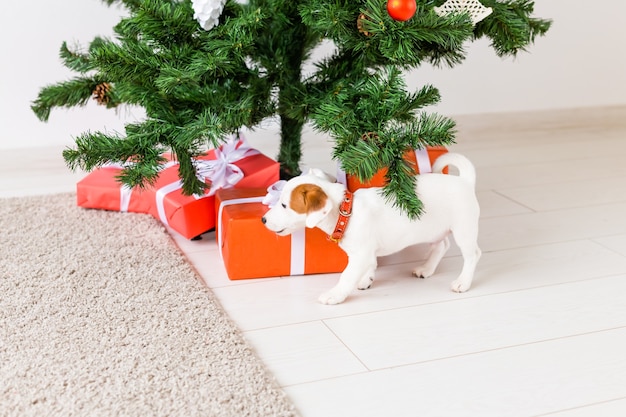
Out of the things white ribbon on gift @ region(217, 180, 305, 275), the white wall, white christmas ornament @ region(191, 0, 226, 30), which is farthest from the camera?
the white wall

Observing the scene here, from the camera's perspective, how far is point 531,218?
176 centimetres

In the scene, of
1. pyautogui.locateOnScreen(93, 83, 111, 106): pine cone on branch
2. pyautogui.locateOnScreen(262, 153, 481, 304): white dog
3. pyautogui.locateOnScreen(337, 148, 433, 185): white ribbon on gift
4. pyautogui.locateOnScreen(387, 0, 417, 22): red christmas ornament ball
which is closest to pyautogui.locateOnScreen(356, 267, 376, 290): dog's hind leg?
pyautogui.locateOnScreen(262, 153, 481, 304): white dog

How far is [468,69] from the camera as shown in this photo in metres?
2.40

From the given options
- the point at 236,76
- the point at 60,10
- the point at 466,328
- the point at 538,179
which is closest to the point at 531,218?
the point at 538,179

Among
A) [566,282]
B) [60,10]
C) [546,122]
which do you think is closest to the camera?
[566,282]

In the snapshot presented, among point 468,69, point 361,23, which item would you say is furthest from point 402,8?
point 468,69

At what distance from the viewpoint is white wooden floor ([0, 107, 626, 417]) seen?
104 cm

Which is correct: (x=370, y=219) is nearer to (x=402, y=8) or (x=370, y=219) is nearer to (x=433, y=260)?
(x=433, y=260)

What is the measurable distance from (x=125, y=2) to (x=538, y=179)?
1.19 meters

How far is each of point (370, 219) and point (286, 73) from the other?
0.37 meters

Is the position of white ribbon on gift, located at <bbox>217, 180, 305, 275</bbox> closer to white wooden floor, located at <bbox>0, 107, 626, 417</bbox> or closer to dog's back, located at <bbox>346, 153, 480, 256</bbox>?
white wooden floor, located at <bbox>0, 107, 626, 417</bbox>

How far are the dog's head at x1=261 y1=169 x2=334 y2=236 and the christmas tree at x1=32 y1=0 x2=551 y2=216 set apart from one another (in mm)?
65

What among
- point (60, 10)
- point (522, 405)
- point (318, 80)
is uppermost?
point (60, 10)

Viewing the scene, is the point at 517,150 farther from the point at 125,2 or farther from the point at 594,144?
the point at 125,2
